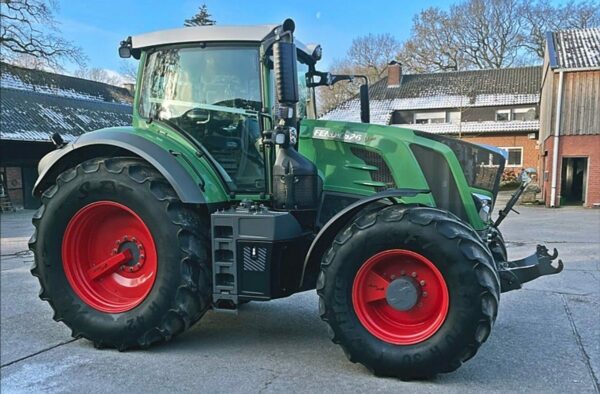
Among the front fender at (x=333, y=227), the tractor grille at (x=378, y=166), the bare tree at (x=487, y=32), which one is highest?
the bare tree at (x=487, y=32)

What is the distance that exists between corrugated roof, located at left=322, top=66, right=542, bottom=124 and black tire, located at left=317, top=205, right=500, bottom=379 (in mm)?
23875

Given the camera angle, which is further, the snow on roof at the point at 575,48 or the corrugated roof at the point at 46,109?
the corrugated roof at the point at 46,109

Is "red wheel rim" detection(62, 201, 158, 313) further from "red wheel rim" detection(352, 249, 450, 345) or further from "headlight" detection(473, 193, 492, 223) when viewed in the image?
"headlight" detection(473, 193, 492, 223)

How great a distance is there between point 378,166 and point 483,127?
25361 millimetres

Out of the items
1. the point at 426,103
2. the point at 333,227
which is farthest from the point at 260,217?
the point at 426,103

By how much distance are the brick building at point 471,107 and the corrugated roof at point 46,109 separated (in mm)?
11257

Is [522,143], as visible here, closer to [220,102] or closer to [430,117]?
[430,117]

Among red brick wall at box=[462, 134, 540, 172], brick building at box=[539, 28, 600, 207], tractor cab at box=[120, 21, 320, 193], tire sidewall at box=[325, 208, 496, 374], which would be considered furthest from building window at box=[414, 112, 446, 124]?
tire sidewall at box=[325, 208, 496, 374]

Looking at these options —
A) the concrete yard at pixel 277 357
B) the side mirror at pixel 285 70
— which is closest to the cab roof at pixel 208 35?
the side mirror at pixel 285 70

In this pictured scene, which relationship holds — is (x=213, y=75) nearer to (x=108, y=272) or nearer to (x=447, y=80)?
(x=108, y=272)

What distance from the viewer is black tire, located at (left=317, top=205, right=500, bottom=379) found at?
3105mm

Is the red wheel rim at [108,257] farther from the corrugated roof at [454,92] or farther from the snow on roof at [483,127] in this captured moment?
the snow on roof at [483,127]

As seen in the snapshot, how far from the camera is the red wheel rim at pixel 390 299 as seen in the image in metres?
3.29

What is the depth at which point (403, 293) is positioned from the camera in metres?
3.32
